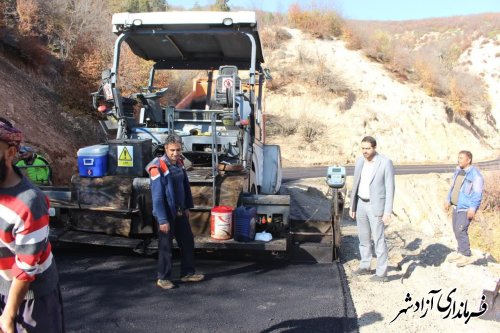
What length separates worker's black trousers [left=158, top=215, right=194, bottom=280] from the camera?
527 centimetres

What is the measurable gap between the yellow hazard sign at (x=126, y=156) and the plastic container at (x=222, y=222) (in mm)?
1266

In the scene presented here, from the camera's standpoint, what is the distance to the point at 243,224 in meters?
5.95

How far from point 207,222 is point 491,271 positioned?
400cm

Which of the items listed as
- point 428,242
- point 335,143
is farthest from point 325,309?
point 335,143

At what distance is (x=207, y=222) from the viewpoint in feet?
20.3

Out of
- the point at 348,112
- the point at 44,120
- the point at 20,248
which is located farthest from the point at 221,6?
the point at 20,248

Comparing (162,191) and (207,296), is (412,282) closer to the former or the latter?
(207,296)

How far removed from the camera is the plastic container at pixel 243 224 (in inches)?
234

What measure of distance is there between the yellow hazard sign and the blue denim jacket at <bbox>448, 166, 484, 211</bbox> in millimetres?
4798

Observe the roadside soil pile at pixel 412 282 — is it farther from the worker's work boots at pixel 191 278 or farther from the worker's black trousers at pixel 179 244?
the worker's black trousers at pixel 179 244

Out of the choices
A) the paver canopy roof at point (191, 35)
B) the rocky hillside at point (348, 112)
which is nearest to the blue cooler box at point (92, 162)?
the paver canopy roof at point (191, 35)

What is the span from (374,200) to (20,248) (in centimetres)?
437

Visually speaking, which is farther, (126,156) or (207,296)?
(126,156)

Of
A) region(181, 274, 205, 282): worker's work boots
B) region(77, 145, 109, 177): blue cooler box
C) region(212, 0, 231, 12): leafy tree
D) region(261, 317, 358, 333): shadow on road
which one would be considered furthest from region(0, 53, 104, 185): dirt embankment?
region(212, 0, 231, 12): leafy tree
